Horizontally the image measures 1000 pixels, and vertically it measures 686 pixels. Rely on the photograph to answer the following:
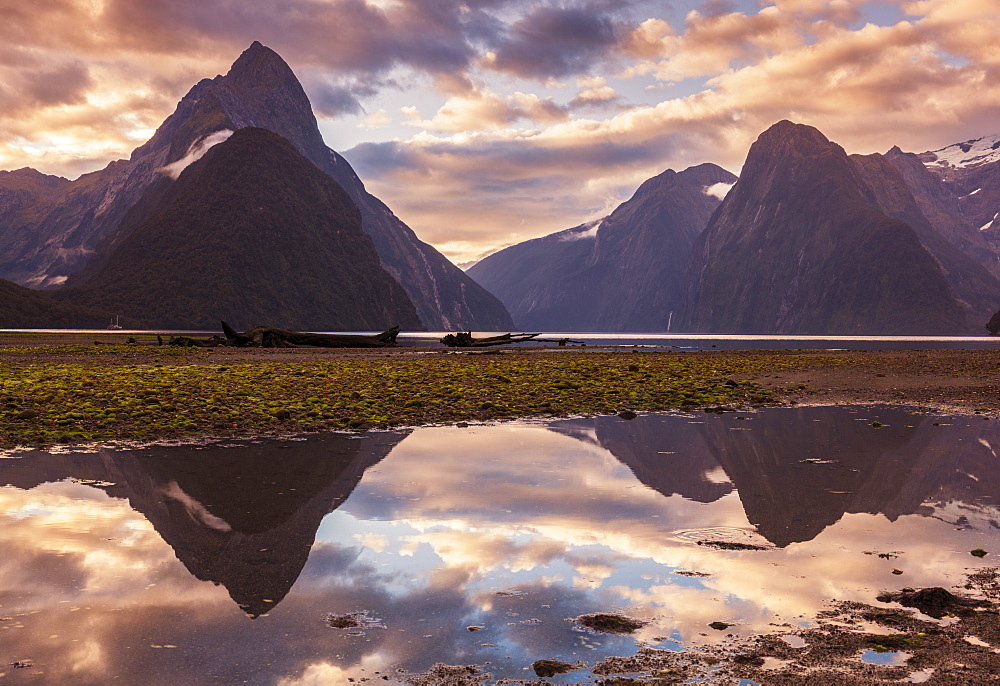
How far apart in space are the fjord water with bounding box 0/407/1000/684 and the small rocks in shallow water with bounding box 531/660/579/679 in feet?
0.38

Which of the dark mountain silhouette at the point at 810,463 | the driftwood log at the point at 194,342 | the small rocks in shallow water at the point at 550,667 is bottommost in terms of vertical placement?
the driftwood log at the point at 194,342

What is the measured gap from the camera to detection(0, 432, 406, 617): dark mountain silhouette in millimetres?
9641

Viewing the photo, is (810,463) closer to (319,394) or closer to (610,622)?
(610,622)

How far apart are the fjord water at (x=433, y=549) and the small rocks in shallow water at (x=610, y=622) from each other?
0.16 m

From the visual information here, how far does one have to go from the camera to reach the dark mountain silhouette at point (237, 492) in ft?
31.6

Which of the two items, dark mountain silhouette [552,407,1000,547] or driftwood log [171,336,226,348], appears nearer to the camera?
dark mountain silhouette [552,407,1000,547]

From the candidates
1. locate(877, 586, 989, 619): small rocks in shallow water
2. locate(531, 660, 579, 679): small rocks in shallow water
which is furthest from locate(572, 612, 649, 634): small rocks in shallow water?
locate(877, 586, 989, 619): small rocks in shallow water

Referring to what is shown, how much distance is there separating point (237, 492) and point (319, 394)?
49.4 feet

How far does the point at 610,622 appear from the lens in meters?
7.82

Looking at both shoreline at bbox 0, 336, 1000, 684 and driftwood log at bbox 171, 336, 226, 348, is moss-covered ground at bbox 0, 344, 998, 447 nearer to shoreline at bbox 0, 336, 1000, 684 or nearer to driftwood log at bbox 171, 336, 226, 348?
shoreline at bbox 0, 336, 1000, 684

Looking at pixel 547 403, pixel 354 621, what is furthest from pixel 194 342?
pixel 354 621

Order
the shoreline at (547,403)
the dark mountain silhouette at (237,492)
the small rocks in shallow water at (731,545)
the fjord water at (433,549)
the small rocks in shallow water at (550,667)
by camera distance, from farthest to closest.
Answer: the small rocks in shallow water at (731,545) → the dark mountain silhouette at (237,492) → the fjord water at (433,549) → the shoreline at (547,403) → the small rocks in shallow water at (550,667)

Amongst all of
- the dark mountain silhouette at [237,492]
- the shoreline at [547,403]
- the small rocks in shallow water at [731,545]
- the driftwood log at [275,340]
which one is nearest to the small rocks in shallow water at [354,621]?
the dark mountain silhouette at [237,492]

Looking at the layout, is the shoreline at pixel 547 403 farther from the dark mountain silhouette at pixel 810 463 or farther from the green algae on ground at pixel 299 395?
the dark mountain silhouette at pixel 810 463
